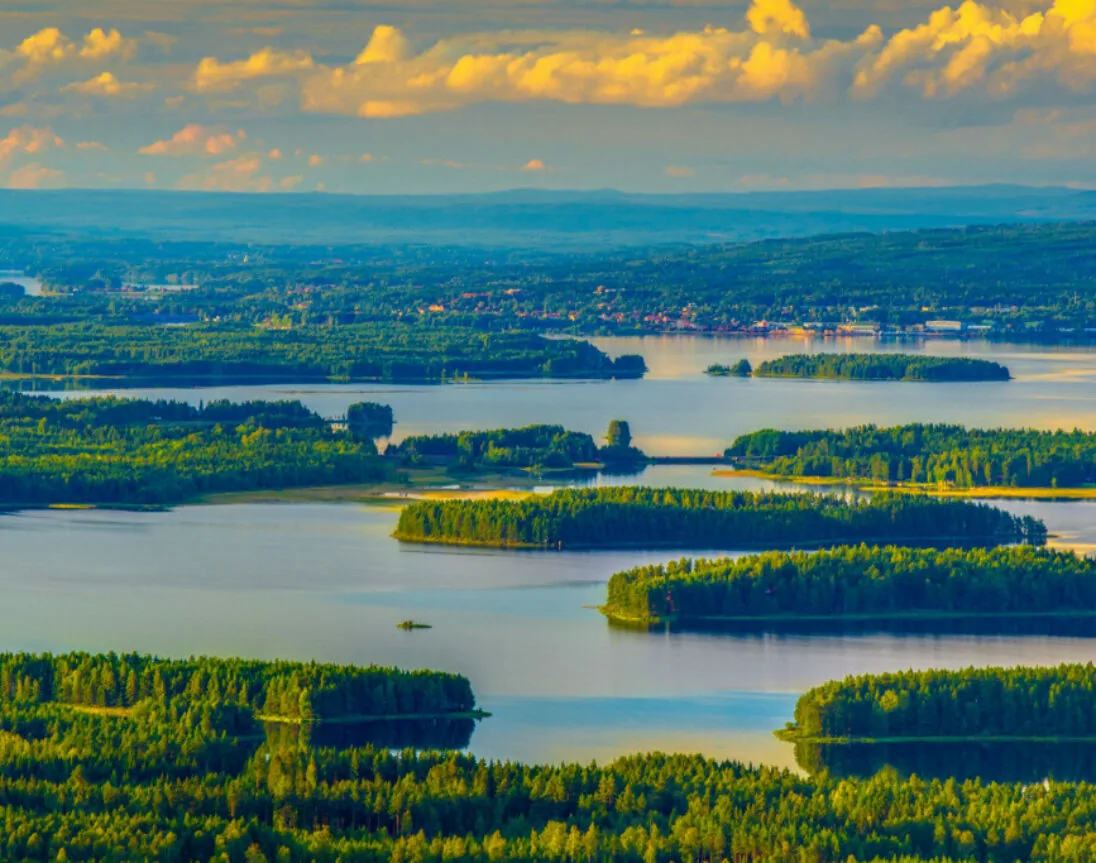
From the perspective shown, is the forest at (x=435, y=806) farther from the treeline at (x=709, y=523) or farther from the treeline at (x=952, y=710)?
the treeline at (x=709, y=523)

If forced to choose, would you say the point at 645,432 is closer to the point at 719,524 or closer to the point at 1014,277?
the point at 719,524

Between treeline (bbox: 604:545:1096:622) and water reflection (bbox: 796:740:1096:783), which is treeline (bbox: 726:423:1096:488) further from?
water reflection (bbox: 796:740:1096:783)

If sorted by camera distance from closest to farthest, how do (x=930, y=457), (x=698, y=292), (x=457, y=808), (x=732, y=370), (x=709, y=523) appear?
(x=457, y=808), (x=709, y=523), (x=930, y=457), (x=732, y=370), (x=698, y=292)

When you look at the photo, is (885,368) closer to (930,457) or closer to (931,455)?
(931,455)

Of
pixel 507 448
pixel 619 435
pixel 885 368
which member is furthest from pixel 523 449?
pixel 885 368

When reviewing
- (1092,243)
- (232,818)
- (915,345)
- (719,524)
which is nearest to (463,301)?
(915,345)

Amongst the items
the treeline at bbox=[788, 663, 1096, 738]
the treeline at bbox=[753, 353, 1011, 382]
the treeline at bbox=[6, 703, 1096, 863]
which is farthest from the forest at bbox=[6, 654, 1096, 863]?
the treeline at bbox=[753, 353, 1011, 382]
